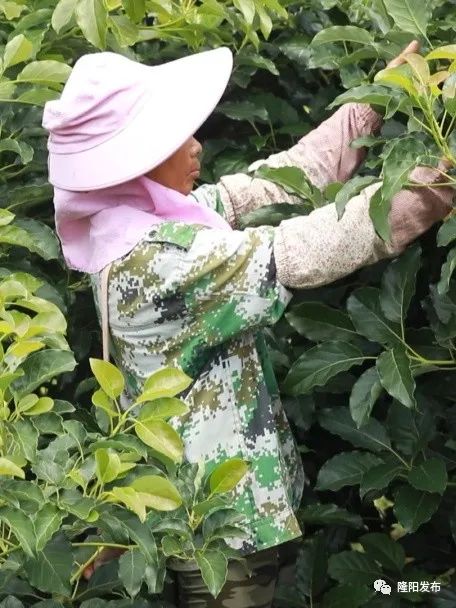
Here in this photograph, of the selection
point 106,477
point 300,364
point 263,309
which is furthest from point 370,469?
point 106,477

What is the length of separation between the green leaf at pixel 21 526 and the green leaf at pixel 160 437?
19cm

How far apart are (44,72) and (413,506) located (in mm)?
997

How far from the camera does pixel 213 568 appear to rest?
1.85 meters

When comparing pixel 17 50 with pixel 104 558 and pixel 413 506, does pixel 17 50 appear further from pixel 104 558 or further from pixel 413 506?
pixel 413 506

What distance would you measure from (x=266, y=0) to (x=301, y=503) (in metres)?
0.97

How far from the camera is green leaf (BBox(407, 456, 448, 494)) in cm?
223

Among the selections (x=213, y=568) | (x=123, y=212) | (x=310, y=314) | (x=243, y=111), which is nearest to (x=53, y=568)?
(x=213, y=568)

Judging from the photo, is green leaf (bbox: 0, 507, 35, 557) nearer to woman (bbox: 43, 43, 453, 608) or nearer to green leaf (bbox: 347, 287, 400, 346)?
woman (bbox: 43, 43, 453, 608)

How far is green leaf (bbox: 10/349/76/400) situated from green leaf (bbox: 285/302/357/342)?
54cm

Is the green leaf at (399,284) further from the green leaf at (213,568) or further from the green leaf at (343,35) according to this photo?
the green leaf at (213,568)

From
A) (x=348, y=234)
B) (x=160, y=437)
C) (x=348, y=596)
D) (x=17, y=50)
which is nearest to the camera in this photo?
(x=160, y=437)

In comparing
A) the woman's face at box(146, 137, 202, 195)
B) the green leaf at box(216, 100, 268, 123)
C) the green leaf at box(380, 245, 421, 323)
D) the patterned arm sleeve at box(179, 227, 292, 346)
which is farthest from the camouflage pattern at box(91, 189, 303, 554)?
the green leaf at box(216, 100, 268, 123)

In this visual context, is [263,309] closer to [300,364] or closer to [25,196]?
[300,364]

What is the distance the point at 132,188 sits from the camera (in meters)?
2.10
